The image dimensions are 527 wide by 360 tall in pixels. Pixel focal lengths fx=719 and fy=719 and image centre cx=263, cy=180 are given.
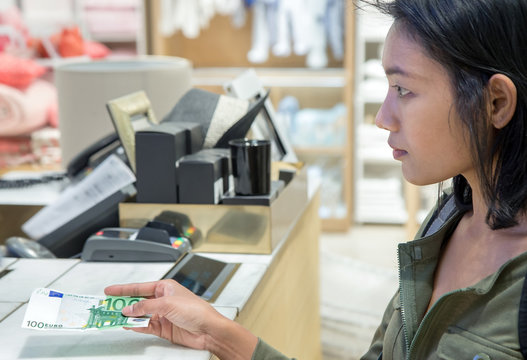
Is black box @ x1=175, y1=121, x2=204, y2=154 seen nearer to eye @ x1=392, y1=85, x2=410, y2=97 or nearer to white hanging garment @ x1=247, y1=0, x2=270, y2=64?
eye @ x1=392, y1=85, x2=410, y2=97

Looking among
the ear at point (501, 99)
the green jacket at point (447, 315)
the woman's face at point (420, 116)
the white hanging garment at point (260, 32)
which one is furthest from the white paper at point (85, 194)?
the white hanging garment at point (260, 32)

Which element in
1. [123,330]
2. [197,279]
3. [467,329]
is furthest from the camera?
[197,279]

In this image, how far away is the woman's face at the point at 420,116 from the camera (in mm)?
1164

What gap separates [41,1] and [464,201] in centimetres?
456

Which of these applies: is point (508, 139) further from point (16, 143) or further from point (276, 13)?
point (276, 13)

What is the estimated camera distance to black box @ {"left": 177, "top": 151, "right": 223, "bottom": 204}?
1.87m

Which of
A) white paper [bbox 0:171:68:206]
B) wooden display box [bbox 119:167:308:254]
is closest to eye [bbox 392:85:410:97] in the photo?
wooden display box [bbox 119:167:308:254]

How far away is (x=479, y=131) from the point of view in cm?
115

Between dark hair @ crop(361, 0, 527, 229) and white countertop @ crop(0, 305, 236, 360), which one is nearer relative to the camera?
dark hair @ crop(361, 0, 527, 229)

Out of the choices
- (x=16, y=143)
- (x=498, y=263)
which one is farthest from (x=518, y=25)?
(x=16, y=143)

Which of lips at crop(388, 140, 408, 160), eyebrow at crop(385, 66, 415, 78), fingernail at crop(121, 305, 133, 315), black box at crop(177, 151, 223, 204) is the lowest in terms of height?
fingernail at crop(121, 305, 133, 315)

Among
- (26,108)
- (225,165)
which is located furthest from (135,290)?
(26,108)

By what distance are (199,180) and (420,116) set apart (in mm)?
825

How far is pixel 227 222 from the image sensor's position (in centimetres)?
189
